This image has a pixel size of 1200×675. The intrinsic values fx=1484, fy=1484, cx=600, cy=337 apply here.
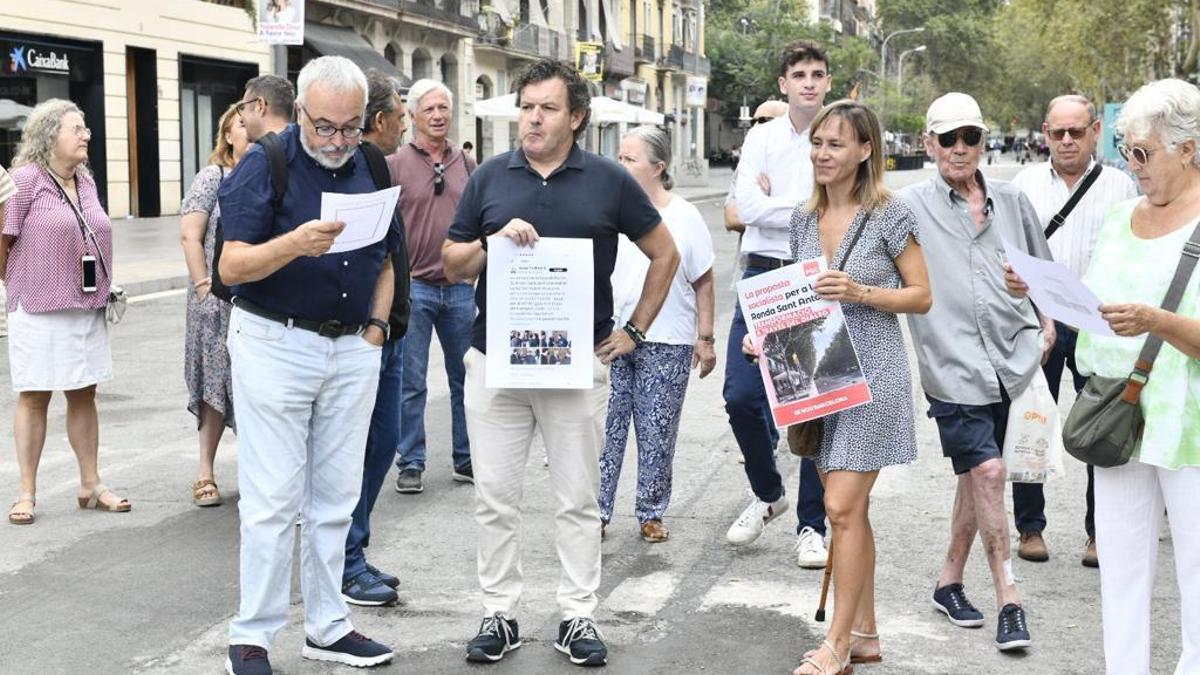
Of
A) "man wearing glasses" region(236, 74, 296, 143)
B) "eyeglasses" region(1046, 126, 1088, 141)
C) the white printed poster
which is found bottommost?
"eyeglasses" region(1046, 126, 1088, 141)

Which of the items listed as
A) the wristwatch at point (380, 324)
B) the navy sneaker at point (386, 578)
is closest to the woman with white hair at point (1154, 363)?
the wristwatch at point (380, 324)

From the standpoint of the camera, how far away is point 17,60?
970 inches

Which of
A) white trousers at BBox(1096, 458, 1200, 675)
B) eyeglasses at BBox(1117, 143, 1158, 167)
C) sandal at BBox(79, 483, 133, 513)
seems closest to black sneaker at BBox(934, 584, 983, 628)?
white trousers at BBox(1096, 458, 1200, 675)

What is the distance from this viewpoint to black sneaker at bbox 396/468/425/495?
7473mm

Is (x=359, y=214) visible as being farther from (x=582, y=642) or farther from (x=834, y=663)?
(x=834, y=663)

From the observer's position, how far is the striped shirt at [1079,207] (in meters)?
6.35

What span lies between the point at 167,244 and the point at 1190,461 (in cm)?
1993

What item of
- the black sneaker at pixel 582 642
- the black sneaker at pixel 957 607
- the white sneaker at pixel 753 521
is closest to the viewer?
the black sneaker at pixel 582 642

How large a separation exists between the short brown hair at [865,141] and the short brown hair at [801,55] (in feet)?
5.35

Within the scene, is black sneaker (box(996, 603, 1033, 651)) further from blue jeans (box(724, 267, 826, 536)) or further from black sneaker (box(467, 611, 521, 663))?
black sneaker (box(467, 611, 521, 663))

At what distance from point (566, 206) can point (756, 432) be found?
185 centimetres

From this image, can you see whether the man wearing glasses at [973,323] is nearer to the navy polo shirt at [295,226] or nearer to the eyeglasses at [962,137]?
the eyeglasses at [962,137]

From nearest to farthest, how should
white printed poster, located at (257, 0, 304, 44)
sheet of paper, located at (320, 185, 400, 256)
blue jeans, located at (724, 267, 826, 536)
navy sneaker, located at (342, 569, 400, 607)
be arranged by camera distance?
sheet of paper, located at (320, 185, 400, 256) → navy sneaker, located at (342, 569, 400, 607) → blue jeans, located at (724, 267, 826, 536) → white printed poster, located at (257, 0, 304, 44)

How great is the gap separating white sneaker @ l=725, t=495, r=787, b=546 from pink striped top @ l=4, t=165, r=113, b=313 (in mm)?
3146
